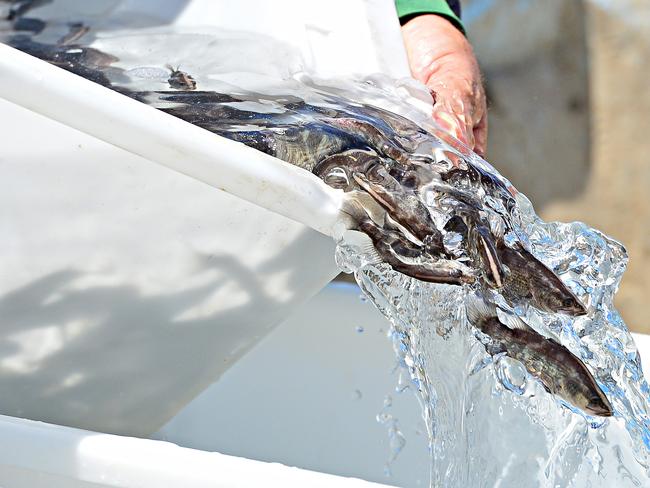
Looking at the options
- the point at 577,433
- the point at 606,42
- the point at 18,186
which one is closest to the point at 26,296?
the point at 18,186

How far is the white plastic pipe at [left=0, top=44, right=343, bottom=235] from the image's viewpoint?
0.41 meters

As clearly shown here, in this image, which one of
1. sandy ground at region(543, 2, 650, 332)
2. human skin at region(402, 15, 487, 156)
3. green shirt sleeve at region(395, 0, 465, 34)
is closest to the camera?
human skin at region(402, 15, 487, 156)

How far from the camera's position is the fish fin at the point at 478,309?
0.47 meters

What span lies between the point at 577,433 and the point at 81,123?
1.26ft

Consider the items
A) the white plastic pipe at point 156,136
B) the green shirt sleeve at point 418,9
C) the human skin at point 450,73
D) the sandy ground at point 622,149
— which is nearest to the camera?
the white plastic pipe at point 156,136

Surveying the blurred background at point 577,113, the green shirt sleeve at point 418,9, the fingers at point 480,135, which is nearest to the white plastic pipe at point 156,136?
the fingers at point 480,135

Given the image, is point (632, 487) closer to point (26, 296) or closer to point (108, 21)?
point (26, 296)

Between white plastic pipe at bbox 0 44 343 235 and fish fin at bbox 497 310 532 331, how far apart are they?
102 mm

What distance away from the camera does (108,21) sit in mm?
858

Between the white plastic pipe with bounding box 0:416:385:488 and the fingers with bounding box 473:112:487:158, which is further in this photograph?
the fingers with bounding box 473:112:487:158

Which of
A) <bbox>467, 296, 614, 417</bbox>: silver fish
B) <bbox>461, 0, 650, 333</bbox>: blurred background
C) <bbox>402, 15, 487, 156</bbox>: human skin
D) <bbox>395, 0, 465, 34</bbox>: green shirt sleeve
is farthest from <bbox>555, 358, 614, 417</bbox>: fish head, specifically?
<bbox>461, 0, 650, 333</bbox>: blurred background

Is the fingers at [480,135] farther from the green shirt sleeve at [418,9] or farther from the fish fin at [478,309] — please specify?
the fish fin at [478,309]

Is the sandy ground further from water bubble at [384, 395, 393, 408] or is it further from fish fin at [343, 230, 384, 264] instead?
fish fin at [343, 230, 384, 264]

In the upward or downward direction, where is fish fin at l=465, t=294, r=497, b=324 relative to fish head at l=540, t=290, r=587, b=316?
downward
